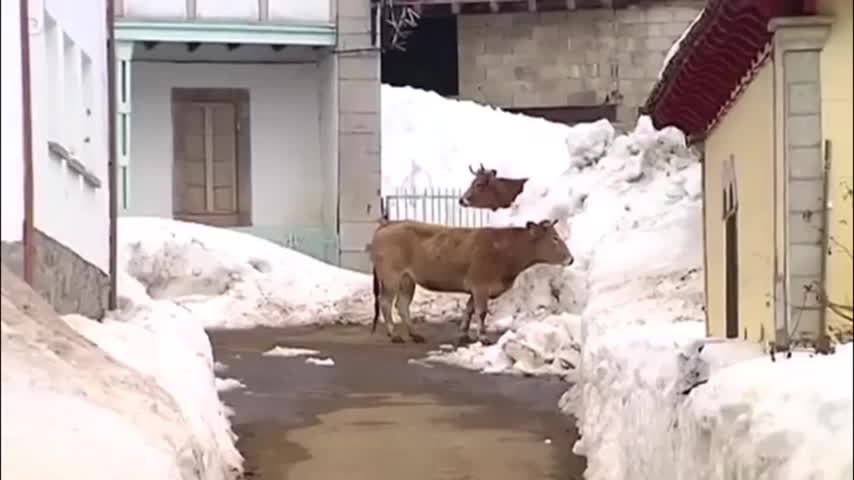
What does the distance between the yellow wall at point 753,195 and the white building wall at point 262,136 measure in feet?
54.3

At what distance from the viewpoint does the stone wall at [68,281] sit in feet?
34.0

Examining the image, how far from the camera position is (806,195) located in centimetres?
678

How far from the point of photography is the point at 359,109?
25.4m

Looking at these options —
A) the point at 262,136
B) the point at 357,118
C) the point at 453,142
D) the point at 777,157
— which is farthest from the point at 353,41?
the point at 777,157

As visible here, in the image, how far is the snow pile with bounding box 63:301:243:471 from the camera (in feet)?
31.1

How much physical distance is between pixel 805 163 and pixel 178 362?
17.9ft

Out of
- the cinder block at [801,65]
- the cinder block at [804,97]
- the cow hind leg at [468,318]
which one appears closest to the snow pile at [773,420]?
the cinder block at [804,97]

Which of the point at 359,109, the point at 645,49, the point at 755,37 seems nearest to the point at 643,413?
the point at 755,37

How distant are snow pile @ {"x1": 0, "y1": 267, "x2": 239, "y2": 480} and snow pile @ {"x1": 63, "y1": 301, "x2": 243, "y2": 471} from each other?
0.38 m

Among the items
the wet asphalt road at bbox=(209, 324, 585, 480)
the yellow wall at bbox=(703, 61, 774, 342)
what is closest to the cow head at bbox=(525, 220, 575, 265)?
the wet asphalt road at bbox=(209, 324, 585, 480)

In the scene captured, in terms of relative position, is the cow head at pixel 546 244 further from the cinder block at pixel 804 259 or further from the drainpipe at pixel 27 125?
the cinder block at pixel 804 259

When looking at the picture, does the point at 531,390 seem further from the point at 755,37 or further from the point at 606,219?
the point at 755,37

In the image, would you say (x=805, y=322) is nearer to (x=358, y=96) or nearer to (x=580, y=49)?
(x=358, y=96)

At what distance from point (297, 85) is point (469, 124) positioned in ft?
22.9
